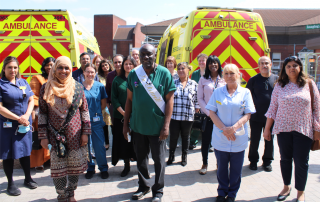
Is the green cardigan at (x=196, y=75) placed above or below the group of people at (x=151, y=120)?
above

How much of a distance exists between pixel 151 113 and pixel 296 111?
1.81 metres

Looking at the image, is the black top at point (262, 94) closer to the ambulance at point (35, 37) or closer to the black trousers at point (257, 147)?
the black trousers at point (257, 147)

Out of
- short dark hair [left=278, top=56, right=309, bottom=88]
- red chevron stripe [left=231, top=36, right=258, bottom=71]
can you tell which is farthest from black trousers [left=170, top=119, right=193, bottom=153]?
red chevron stripe [left=231, top=36, right=258, bottom=71]

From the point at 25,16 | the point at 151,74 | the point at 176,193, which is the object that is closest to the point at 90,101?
the point at 151,74

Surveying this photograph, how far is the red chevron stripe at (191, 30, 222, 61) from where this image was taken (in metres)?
5.95

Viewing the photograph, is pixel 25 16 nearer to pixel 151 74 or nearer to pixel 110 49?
pixel 151 74

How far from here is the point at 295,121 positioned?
329 centimetres

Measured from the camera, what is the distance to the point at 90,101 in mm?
4281

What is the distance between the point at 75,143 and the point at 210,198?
6.33 ft

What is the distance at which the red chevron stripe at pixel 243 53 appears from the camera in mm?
5986

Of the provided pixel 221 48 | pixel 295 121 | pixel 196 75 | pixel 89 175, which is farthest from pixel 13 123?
pixel 221 48

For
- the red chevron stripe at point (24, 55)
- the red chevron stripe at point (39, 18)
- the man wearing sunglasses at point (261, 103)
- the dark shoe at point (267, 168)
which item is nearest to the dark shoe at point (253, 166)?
the man wearing sunglasses at point (261, 103)

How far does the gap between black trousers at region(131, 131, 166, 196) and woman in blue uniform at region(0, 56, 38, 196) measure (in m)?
1.68

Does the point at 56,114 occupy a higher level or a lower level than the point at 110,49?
lower
